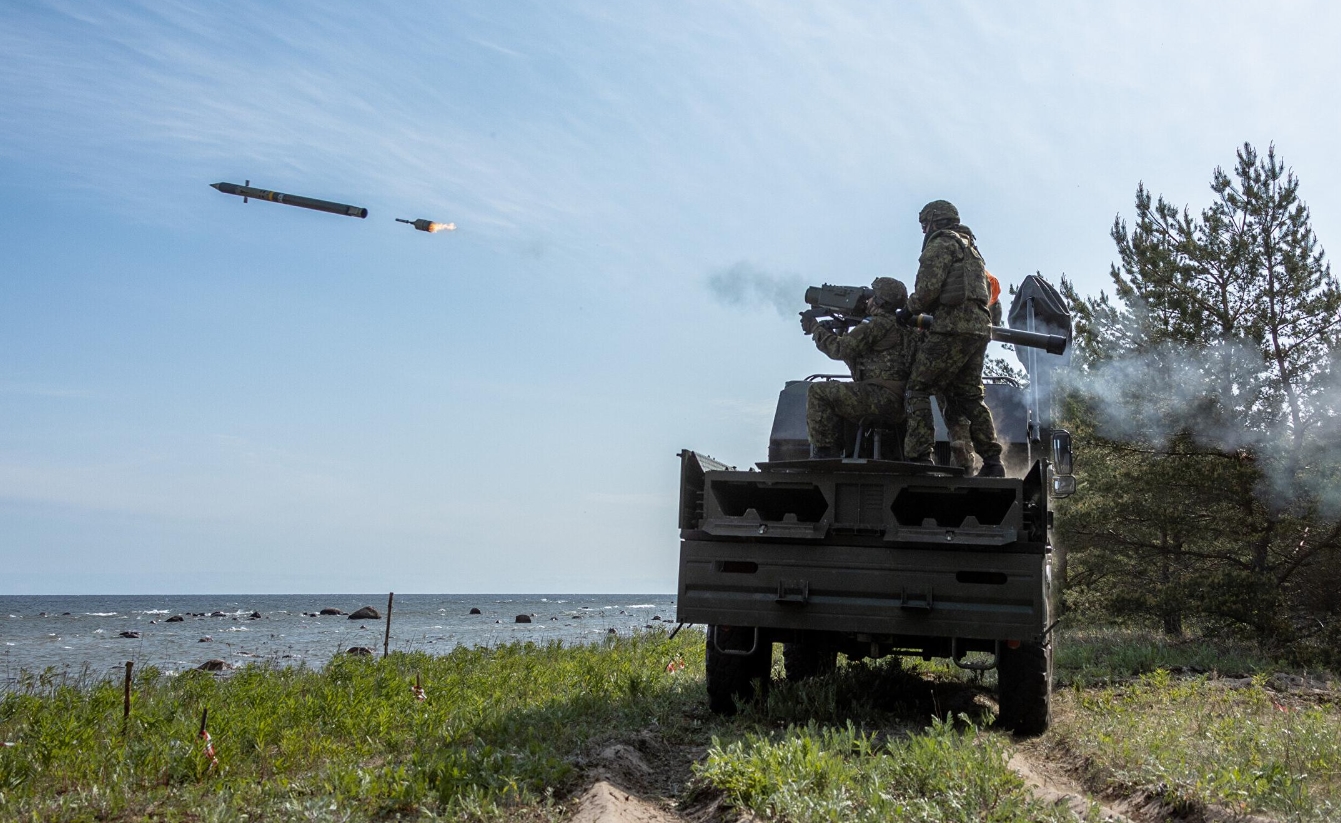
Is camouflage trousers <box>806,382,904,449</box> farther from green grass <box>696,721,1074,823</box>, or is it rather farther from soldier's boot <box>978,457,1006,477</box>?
green grass <box>696,721,1074,823</box>

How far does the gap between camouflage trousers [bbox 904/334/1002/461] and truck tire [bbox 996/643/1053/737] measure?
4.95 ft

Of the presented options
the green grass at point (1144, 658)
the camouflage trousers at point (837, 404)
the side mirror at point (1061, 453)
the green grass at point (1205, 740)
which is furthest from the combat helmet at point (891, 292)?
the green grass at point (1144, 658)

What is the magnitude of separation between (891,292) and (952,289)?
543mm

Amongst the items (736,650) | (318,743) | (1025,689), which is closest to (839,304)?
(736,650)

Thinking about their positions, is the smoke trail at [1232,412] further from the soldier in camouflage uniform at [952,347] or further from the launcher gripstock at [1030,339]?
the soldier in camouflage uniform at [952,347]

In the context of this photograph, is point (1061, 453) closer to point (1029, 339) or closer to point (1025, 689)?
point (1029, 339)

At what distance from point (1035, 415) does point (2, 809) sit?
8.02 m

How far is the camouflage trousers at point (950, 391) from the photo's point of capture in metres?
7.91

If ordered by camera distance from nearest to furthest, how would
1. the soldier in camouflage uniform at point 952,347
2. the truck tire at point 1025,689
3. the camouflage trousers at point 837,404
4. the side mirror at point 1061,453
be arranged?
the truck tire at point 1025,689 → the soldier in camouflage uniform at point 952,347 → the camouflage trousers at point 837,404 → the side mirror at point 1061,453

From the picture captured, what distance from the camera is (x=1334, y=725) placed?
7168mm

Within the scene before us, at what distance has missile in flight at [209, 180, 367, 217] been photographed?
53.2ft

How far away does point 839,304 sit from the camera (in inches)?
343

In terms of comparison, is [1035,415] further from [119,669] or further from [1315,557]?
[119,669]

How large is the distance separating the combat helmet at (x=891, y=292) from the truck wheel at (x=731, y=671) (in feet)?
9.33
